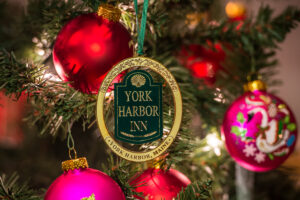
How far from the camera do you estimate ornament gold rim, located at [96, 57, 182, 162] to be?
0.40 m

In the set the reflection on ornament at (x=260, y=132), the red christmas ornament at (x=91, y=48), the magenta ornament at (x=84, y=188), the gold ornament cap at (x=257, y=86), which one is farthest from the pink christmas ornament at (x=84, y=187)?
the gold ornament cap at (x=257, y=86)

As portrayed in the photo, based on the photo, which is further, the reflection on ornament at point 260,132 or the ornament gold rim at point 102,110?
the reflection on ornament at point 260,132

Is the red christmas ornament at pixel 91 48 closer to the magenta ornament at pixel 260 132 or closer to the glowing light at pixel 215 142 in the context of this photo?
the magenta ornament at pixel 260 132

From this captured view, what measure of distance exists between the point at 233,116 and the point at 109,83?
321 mm

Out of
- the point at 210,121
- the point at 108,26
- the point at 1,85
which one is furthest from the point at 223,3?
the point at 1,85

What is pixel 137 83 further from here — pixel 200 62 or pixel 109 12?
pixel 200 62

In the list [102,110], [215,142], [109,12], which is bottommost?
[215,142]

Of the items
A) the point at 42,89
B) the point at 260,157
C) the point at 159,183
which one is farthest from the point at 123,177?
the point at 260,157

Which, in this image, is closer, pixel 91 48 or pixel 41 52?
pixel 91 48

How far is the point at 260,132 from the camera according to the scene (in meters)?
0.59

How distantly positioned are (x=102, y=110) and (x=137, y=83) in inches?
2.5

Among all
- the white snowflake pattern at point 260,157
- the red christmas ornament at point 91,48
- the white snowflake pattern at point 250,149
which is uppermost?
the red christmas ornament at point 91,48

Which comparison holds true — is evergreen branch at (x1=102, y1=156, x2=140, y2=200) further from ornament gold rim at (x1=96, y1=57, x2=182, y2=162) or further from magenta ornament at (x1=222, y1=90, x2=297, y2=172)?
magenta ornament at (x1=222, y1=90, x2=297, y2=172)

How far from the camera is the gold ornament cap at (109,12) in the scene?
44 centimetres
